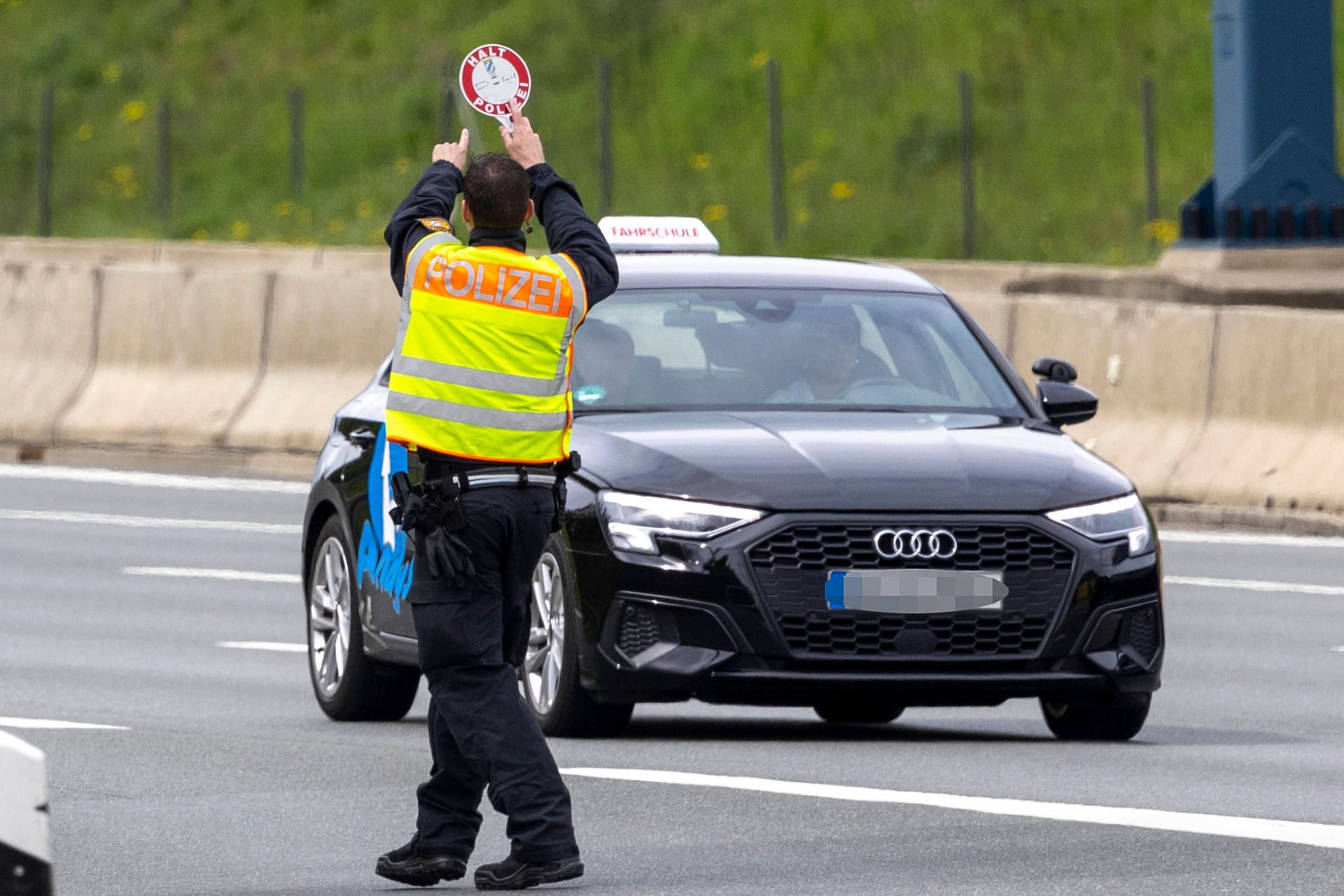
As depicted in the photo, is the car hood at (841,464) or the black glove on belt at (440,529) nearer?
the black glove on belt at (440,529)

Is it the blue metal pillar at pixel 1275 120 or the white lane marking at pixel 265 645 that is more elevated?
the blue metal pillar at pixel 1275 120

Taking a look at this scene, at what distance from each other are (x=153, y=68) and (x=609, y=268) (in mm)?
37841

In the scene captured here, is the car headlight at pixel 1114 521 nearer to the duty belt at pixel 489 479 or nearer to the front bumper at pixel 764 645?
the front bumper at pixel 764 645

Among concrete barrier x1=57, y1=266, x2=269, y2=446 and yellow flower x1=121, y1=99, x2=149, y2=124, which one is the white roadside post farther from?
yellow flower x1=121, y1=99, x2=149, y2=124

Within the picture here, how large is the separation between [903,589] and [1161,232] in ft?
70.1

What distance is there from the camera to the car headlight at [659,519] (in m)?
10.2

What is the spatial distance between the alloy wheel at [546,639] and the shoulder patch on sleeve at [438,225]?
2630 mm

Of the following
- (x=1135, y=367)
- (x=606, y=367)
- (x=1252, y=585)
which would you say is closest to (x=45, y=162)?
(x=1135, y=367)

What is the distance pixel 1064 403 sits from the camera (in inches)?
452

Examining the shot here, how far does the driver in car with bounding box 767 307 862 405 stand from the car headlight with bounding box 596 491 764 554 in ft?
3.85

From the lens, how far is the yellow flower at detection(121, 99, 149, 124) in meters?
42.9

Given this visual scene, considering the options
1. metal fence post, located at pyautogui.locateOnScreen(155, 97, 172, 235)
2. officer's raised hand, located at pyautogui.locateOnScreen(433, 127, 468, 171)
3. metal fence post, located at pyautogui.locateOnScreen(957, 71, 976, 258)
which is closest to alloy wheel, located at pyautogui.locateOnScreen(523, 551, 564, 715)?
officer's raised hand, located at pyautogui.locateOnScreen(433, 127, 468, 171)

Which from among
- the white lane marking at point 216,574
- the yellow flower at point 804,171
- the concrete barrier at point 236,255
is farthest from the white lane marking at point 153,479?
the yellow flower at point 804,171

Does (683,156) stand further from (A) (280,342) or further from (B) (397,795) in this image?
(B) (397,795)
